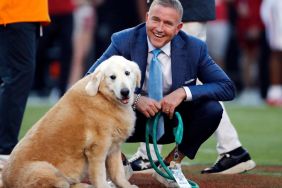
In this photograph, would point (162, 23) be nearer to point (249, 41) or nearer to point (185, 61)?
point (185, 61)

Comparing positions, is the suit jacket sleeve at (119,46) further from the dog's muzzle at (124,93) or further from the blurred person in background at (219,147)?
the blurred person in background at (219,147)

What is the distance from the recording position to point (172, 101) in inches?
313

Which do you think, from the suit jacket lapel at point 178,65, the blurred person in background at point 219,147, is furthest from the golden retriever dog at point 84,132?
the blurred person in background at point 219,147

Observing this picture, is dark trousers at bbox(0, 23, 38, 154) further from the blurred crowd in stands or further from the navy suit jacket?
the blurred crowd in stands

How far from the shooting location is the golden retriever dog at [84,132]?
7.38 metres

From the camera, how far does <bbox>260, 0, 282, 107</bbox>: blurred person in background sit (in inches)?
661

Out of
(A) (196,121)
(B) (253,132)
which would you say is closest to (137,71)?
(A) (196,121)

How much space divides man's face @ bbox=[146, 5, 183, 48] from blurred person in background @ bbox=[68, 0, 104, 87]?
894 centimetres

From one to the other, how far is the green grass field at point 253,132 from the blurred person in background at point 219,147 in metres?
0.93

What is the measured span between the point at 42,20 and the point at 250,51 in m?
12.7

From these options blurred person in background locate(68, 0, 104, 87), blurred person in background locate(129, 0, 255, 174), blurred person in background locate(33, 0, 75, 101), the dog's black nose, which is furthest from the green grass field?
the dog's black nose

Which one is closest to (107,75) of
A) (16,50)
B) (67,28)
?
(16,50)

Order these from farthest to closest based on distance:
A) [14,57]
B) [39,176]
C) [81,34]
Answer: [81,34] → [14,57] → [39,176]

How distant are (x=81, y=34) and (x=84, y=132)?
10273mm
